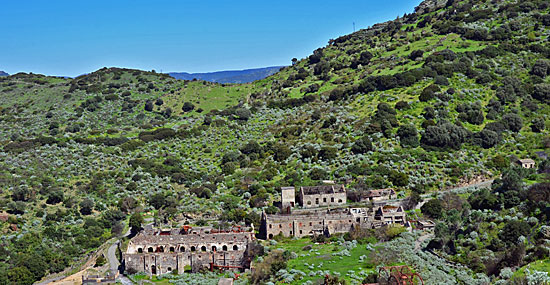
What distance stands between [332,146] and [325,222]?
31.7 m

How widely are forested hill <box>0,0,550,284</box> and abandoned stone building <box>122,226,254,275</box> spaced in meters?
4.23

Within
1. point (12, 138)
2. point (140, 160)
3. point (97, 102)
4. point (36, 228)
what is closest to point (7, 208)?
point (36, 228)

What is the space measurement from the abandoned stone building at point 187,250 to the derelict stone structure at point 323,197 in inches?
492

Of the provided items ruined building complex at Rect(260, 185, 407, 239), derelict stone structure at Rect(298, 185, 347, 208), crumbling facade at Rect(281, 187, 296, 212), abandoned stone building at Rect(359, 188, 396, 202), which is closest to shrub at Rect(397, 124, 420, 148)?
abandoned stone building at Rect(359, 188, 396, 202)

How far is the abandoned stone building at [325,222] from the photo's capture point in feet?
189

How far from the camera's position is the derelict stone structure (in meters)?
67.1

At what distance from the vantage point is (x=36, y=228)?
67.8 meters

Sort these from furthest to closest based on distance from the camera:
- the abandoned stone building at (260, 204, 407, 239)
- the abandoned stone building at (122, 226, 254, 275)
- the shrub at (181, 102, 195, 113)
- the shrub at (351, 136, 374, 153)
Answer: the shrub at (181, 102, 195, 113)
the shrub at (351, 136, 374, 153)
the abandoned stone building at (260, 204, 407, 239)
the abandoned stone building at (122, 226, 254, 275)

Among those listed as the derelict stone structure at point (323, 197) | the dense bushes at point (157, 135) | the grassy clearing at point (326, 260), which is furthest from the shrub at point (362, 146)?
the dense bushes at point (157, 135)

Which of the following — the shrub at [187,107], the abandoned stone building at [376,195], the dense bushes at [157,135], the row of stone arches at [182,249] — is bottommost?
the row of stone arches at [182,249]

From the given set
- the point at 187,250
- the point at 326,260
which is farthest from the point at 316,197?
the point at 187,250

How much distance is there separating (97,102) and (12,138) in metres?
33.9

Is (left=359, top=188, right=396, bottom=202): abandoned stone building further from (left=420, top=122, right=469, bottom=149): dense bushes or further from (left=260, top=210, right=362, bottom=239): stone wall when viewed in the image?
(left=420, top=122, right=469, bottom=149): dense bushes

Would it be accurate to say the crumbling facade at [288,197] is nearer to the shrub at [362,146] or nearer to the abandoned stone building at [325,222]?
the abandoned stone building at [325,222]
